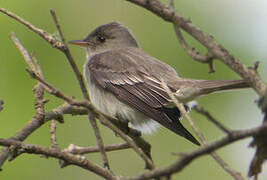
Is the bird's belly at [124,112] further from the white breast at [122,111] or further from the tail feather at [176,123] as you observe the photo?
the tail feather at [176,123]

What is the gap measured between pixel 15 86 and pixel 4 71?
233mm

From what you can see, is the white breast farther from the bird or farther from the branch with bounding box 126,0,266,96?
the branch with bounding box 126,0,266,96

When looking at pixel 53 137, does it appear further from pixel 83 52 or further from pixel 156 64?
pixel 83 52

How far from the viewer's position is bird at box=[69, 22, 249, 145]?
404cm

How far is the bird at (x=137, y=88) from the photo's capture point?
4043mm

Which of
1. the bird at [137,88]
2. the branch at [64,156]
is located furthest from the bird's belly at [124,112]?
the branch at [64,156]

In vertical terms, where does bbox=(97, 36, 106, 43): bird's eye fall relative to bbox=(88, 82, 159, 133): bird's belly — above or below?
above

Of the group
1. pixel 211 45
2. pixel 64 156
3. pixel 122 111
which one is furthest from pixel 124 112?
pixel 211 45

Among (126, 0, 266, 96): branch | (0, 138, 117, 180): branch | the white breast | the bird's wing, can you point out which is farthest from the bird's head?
(126, 0, 266, 96): branch

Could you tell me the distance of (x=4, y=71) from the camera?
5.40 metres

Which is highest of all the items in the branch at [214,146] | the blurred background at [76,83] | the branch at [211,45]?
the branch at [211,45]

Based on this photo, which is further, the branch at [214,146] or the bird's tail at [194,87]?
the bird's tail at [194,87]

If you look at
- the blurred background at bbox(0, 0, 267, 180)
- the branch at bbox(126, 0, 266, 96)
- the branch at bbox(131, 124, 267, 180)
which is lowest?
the blurred background at bbox(0, 0, 267, 180)

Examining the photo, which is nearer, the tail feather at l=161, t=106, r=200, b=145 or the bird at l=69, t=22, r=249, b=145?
the tail feather at l=161, t=106, r=200, b=145
